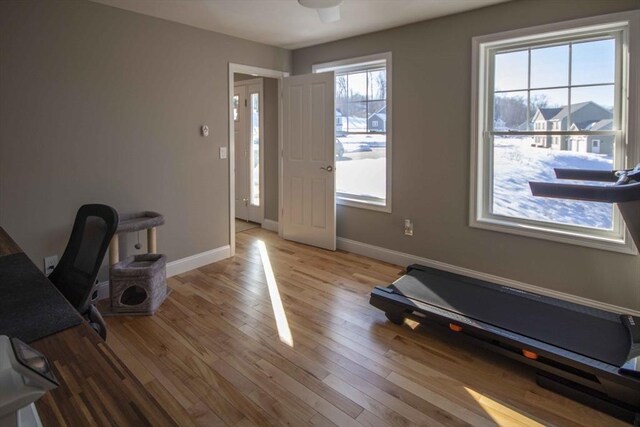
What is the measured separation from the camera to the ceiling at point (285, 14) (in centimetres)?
311

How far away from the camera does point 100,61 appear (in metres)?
3.12

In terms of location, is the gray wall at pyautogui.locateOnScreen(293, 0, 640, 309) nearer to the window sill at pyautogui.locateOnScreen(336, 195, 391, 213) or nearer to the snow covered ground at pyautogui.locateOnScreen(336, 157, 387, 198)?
the window sill at pyautogui.locateOnScreen(336, 195, 391, 213)

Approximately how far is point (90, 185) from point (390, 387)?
108 inches

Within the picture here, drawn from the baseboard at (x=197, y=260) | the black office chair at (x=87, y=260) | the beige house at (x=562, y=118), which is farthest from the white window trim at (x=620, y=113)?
the black office chair at (x=87, y=260)

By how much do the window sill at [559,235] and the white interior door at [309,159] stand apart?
1677 mm

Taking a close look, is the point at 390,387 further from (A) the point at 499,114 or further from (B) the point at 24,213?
(B) the point at 24,213

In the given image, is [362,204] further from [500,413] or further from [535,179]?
[500,413]

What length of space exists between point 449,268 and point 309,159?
2.01 m

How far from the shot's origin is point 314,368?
233cm

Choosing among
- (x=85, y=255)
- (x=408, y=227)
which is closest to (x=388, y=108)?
(x=408, y=227)

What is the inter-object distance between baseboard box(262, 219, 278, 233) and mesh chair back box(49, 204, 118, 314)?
3657 mm

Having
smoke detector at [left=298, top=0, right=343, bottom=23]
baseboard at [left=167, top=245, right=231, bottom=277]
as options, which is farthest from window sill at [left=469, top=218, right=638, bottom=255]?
baseboard at [left=167, top=245, right=231, bottom=277]

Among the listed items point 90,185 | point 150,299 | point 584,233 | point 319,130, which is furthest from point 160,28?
point 584,233

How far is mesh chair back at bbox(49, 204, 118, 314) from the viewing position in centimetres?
169
